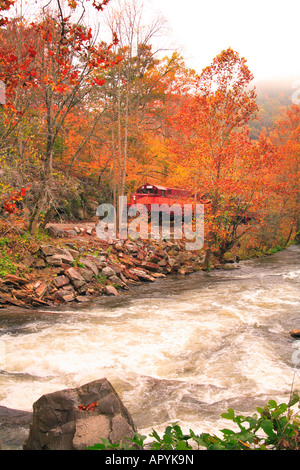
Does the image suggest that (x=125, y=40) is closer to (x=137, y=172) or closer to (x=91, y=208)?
(x=137, y=172)

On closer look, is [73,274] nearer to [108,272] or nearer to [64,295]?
[64,295]

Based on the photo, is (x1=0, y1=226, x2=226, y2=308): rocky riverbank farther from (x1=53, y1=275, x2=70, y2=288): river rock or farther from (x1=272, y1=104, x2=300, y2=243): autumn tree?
(x1=272, y1=104, x2=300, y2=243): autumn tree

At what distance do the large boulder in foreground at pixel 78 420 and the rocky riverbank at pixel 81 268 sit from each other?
6.10 metres

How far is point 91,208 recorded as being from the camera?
2292 centimetres

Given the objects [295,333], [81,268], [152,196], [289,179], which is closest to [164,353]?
[295,333]

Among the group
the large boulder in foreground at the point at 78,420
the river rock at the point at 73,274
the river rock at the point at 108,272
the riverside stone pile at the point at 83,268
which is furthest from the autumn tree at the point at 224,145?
the large boulder in foreground at the point at 78,420

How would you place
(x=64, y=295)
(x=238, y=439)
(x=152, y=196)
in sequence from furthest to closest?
1. (x=152, y=196)
2. (x=64, y=295)
3. (x=238, y=439)

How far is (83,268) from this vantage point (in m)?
11.8

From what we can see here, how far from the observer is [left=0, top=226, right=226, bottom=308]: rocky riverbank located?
9.73 m

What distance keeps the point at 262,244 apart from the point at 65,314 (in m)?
18.5

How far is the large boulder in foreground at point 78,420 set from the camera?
2.90m

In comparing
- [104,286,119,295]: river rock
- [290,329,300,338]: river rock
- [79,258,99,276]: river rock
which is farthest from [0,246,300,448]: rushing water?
[79,258,99,276]: river rock

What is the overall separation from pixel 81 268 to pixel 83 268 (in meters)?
0.09

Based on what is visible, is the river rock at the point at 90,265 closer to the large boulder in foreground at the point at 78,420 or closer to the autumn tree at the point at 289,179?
the large boulder in foreground at the point at 78,420
